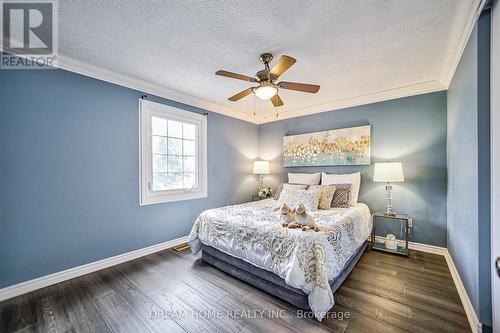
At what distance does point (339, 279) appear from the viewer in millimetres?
2066

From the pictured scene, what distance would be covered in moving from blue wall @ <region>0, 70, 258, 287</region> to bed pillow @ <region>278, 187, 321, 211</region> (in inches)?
76.1

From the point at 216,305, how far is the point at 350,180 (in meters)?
2.69

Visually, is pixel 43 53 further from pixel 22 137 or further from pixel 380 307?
pixel 380 307

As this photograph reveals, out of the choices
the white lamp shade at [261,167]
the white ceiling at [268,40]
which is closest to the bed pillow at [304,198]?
the white lamp shade at [261,167]

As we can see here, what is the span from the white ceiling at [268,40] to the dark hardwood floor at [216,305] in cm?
244

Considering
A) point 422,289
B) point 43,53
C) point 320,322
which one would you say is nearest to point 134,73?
point 43,53

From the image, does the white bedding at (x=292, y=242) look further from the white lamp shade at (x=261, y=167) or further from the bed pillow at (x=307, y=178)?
the white lamp shade at (x=261, y=167)

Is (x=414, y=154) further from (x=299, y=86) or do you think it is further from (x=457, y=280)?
(x=299, y=86)

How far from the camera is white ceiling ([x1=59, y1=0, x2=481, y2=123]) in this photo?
1.63 metres

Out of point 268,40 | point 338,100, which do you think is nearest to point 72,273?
point 268,40

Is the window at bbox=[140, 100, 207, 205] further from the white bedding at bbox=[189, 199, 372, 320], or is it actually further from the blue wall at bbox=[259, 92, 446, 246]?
the blue wall at bbox=[259, 92, 446, 246]

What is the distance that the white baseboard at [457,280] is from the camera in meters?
1.53

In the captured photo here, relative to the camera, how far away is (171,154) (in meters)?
3.36

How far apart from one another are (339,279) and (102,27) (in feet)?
10.9
